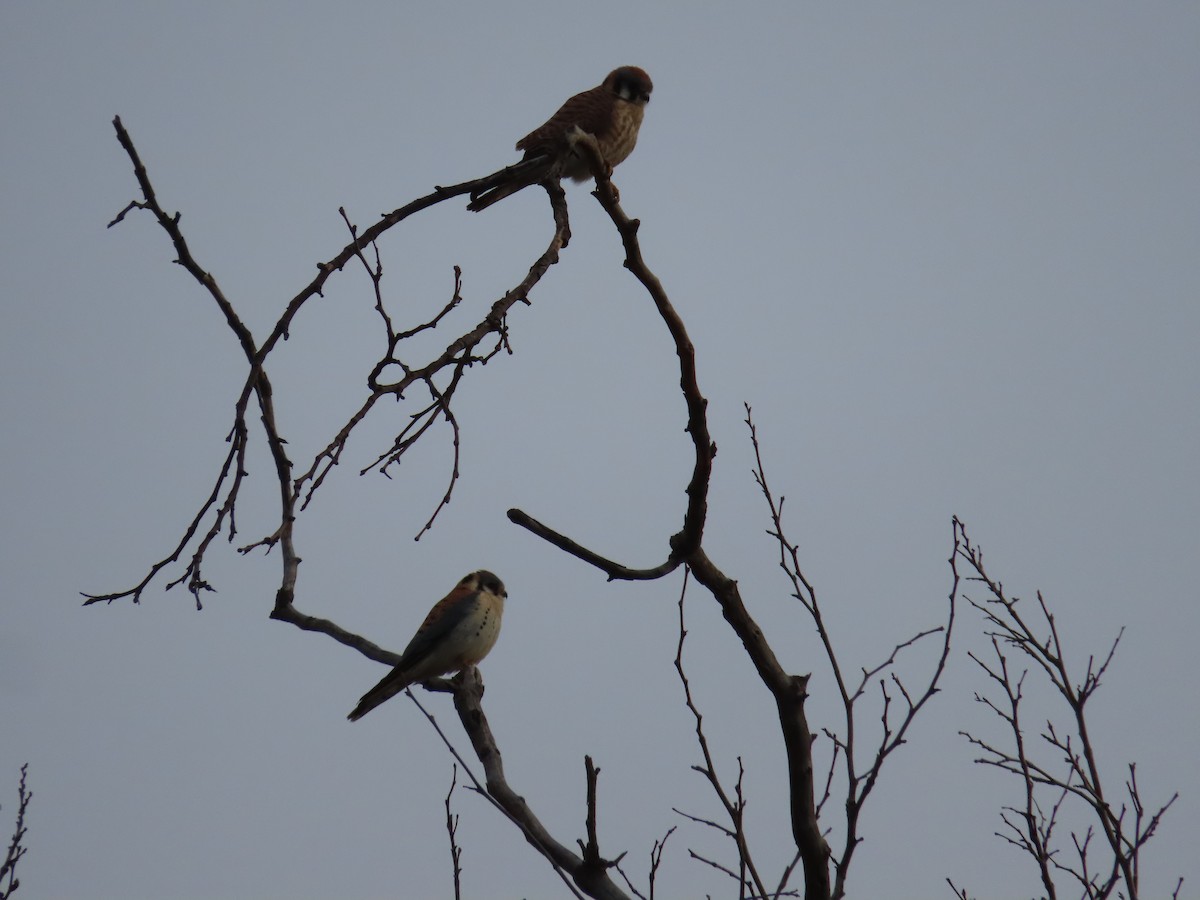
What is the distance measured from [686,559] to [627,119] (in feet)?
12.5

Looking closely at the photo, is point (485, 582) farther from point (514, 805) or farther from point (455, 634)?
point (514, 805)

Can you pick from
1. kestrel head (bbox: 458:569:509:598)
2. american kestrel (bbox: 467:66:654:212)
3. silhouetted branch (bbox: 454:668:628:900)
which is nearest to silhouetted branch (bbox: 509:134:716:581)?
silhouetted branch (bbox: 454:668:628:900)

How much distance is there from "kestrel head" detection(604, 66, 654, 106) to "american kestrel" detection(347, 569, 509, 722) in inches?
112

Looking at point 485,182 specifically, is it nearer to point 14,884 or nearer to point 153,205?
point 153,205

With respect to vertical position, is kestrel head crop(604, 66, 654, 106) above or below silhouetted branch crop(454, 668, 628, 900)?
above

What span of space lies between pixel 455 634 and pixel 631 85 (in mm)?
3144

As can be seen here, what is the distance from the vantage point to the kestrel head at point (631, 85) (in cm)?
588

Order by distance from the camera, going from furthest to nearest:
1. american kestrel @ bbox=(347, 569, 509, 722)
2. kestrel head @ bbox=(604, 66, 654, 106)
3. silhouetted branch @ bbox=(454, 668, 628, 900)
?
1. kestrel head @ bbox=(604, 66, 654, 106)
2. american kestrel @ bbox=(347, 569, 509, 722)
3. silhouetted branch @ bbox=(454, 668, 628, 900)

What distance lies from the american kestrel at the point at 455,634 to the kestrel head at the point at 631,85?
2.84m

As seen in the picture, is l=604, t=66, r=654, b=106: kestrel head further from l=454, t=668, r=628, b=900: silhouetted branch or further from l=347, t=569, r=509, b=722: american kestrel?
l=454, t=668, r=628, b=900: silhouetted branch

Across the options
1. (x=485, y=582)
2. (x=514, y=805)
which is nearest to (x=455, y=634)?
(x=485, y=582)

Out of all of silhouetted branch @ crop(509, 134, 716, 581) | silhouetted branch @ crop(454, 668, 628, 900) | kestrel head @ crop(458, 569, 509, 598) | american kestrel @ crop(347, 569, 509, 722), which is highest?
kestrel head @ crop(458, 569, 509, 598)

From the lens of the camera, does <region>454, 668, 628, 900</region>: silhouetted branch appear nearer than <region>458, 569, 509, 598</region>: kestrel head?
Yes

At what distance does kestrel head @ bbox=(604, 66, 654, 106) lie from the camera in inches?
232
